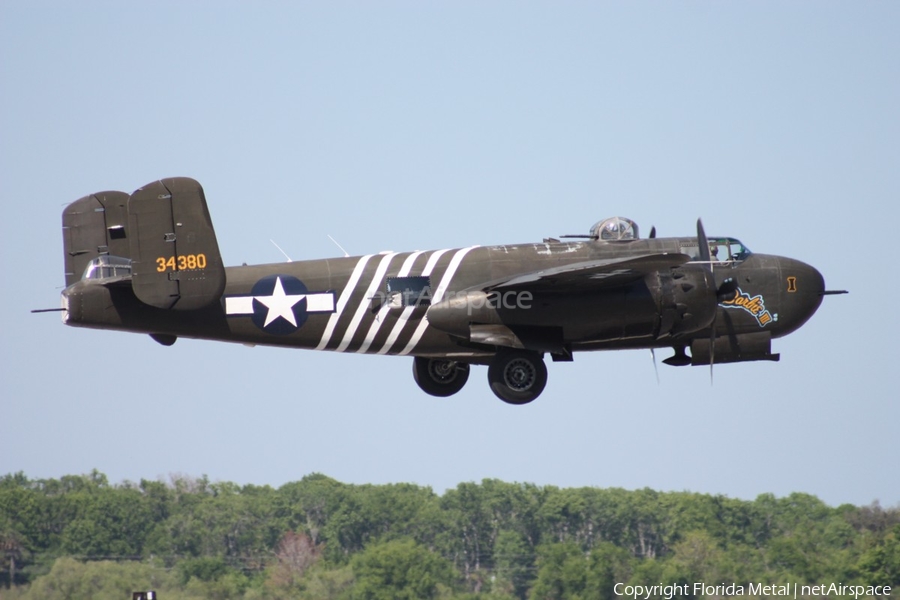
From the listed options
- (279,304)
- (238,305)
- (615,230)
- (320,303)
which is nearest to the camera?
(238,305)

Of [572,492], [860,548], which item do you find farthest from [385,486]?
[860,548]

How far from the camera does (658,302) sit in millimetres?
21531

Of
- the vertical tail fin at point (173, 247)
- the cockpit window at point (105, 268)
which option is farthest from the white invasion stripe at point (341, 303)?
the cockpit window at point (105, 268)

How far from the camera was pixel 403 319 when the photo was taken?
72.2 ft

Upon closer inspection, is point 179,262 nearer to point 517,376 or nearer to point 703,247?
point 517,376

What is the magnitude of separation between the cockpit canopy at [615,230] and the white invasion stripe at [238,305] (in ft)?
20.1

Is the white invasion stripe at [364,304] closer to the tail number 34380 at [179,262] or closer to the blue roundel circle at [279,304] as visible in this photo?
the blue roundel circle at [279,304]

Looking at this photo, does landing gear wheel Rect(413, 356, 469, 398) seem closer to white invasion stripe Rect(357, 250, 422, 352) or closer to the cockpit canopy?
white invasion stripe Rect(357, 250, 422, 352)

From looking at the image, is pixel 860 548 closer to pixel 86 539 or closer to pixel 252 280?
pixel 86 539

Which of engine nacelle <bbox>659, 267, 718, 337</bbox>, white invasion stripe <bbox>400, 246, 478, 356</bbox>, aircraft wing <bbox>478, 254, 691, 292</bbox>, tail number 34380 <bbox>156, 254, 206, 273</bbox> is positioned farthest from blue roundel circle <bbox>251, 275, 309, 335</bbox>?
engine nacelle <bbox>659, 267, 718, 337</bbox>

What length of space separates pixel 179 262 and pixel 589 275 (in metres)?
6.59

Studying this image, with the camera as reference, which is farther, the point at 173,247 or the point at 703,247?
the point at 703,247

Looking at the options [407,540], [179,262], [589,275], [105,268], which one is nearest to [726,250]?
[589,275]

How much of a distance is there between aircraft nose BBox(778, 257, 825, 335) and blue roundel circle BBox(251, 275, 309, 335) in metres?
8.44
